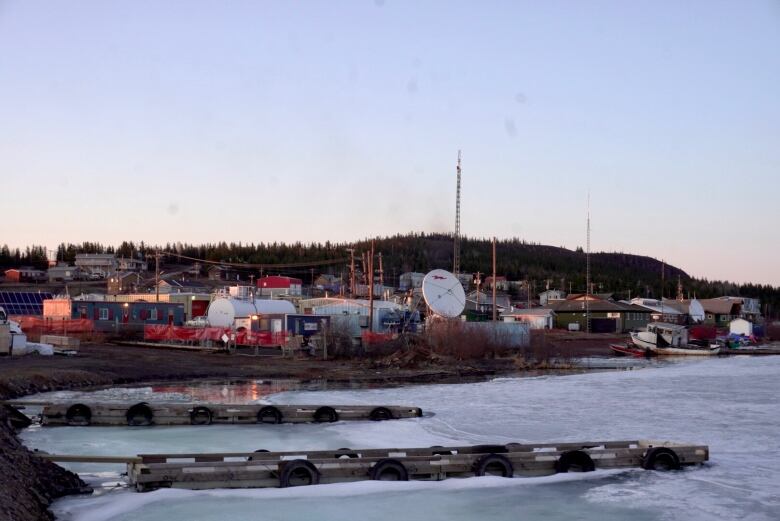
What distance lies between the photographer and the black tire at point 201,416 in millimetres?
20641

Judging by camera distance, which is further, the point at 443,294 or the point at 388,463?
the point at 443,294

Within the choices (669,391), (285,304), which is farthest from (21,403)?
(285,304)

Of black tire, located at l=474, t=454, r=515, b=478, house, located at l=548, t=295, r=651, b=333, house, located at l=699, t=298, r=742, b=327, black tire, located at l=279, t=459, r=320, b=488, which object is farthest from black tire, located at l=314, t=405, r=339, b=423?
house, located at l=699, t=298, r=742, b=327

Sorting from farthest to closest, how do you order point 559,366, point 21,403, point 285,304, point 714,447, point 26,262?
point 26,262, point 285,304, point 559,366, point 21,403, point 714,447

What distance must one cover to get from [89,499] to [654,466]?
32.5 feet

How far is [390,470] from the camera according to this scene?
44.3 ft

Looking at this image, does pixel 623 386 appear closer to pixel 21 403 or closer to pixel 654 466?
pixel 654 466

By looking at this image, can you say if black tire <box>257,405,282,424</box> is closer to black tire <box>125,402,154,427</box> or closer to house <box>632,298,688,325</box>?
black tire <box>125,402,154,427</box>

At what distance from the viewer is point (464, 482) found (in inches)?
537

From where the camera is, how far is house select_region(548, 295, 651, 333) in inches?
4006

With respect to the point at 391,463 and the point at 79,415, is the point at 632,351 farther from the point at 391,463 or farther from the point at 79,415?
the point at 391,463

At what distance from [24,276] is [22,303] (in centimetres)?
8162

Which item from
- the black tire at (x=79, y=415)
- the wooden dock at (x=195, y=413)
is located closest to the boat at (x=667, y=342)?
the wooden dock at (x=195, y=413)

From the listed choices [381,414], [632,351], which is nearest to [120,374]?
[381,414]
